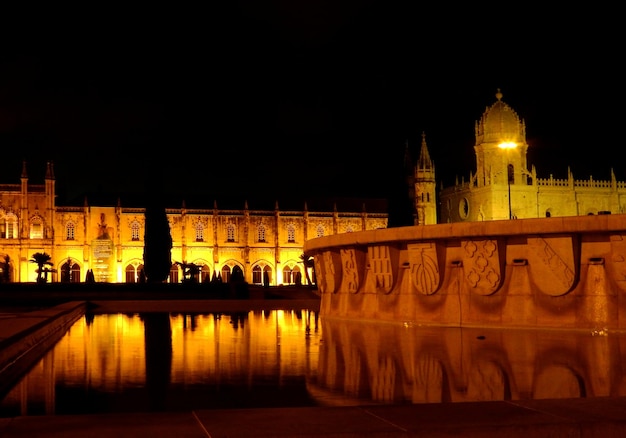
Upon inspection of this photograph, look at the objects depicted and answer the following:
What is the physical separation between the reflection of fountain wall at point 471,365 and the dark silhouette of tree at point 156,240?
36.5m

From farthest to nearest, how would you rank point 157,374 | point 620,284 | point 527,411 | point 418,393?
point 620,284 → point 157,374 → point 418,393 → point 527,411

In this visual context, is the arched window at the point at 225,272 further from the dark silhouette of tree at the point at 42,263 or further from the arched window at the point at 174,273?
the dark silhouette of tree at the point at 42,263

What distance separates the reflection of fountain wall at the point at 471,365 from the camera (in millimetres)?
4746

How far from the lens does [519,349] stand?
7.06 metres

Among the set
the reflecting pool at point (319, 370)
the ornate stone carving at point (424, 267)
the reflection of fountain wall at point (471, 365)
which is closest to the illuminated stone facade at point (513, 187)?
the ornate stone carving at point (424, 267)

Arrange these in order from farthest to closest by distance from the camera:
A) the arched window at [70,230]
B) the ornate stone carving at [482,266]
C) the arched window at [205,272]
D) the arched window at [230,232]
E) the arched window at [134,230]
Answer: the arched window at [230,232], the arched window at [205,272], the arched window at [134,230], the arched window at [70,230], the ornate stone carving at [482,266]

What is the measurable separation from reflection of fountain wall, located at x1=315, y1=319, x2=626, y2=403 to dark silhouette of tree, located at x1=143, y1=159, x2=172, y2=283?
3654cm

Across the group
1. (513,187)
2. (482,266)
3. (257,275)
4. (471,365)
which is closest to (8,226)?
(257,275)

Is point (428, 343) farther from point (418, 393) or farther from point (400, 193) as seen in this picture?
point (400, 193)

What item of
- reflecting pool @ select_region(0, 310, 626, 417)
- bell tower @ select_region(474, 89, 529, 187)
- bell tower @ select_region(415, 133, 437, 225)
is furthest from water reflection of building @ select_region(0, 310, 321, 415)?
bell tower @ select_region(415, 133, 437, 225)

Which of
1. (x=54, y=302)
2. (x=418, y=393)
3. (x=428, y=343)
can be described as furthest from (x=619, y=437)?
(x=54, y=302)

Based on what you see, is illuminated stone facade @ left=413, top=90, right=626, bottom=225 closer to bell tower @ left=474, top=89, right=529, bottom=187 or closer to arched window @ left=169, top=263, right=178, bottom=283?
bell tower @ left=474, top=89, right=529, bottom=187

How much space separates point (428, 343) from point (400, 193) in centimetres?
4123

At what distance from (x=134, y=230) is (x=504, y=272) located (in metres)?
53.1
